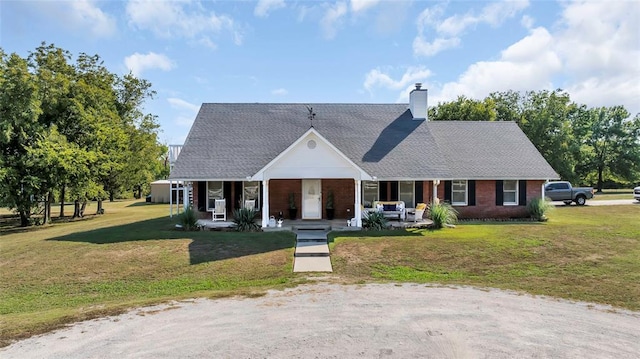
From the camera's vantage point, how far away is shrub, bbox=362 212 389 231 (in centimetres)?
1794

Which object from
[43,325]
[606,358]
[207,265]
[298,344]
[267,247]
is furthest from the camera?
[267,247]

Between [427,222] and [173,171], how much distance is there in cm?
1280

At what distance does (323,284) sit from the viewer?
35.9 ft

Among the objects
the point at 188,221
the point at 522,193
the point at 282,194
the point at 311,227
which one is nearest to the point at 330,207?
the point at 311,227

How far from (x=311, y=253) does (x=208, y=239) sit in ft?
15.3

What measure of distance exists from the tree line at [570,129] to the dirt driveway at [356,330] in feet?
119

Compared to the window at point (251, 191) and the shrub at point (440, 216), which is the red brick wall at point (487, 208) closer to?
the shrub at point (440, 216)

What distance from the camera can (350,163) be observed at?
58.4 feet

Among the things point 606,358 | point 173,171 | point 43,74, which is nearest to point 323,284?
point 606,358

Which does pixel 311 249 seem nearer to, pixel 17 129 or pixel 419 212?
pixel 419 212

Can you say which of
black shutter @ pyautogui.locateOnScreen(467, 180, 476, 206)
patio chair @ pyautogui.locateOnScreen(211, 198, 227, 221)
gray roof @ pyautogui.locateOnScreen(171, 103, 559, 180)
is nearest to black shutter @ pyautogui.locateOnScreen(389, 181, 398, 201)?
gray roof @ pyautogui.locateOnScreen(171, 103, 559, 180)

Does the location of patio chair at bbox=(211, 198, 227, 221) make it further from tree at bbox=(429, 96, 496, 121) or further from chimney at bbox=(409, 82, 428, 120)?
tree at bbox=(429, 96, 496, 121)

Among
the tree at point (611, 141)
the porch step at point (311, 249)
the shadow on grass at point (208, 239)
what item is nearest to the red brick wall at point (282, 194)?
the shadow on grass at point (208, 239)

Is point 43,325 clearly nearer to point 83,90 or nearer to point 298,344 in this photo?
point 298,344
